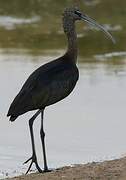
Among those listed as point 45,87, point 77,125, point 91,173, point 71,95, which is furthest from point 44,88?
point 71,95

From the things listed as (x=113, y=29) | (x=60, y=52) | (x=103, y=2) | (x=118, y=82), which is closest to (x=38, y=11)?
(x=103, y=2)

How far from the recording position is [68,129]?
1288 centimetres

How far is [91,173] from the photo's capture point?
332 inches

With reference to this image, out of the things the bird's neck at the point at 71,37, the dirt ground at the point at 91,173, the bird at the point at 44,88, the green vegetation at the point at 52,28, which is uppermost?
the green vegetation at the point at 52,28

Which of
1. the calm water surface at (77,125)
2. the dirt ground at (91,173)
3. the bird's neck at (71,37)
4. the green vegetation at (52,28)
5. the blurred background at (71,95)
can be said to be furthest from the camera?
the green vegetation at (52,28)

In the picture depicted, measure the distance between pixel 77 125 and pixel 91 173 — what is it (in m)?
4.74

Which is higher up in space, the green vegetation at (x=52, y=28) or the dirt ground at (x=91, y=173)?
the green vegetation at (x=52, y=28)

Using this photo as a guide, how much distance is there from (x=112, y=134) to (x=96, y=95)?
11.8 ft

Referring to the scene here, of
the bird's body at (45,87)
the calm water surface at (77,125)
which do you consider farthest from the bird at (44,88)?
the calm water surface at (77,125)

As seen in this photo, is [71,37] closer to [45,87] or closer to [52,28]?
[45,87]

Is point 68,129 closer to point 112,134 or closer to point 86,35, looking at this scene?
point 112,134

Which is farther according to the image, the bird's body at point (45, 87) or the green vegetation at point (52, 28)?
the green vegetation at point (52, 28)

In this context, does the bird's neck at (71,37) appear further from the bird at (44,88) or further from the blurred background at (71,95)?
the blurred background at (71,95)

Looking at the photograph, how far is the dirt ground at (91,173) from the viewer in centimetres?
827
